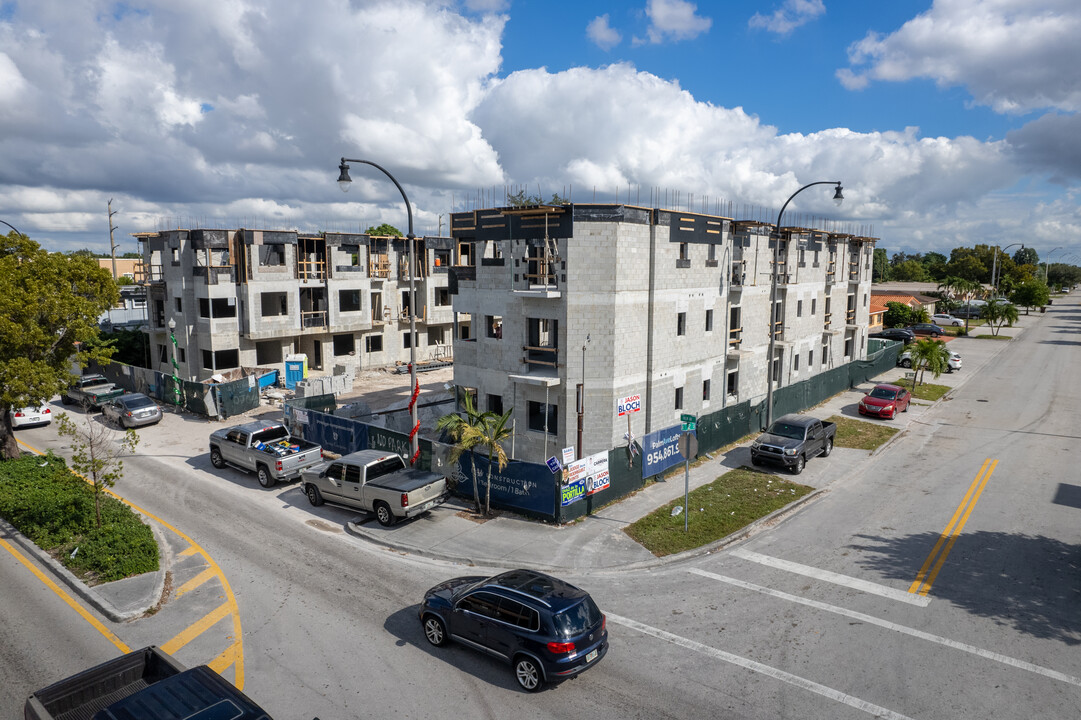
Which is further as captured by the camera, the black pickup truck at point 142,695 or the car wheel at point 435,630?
the car wheel at point 435,630

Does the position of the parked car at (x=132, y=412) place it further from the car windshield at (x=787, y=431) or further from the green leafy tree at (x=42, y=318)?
the car windshield at (x=787, y=431)

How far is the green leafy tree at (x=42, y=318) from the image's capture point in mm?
20312

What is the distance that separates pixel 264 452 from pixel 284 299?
24246mm

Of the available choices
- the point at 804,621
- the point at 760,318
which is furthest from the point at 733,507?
the point at 760,318

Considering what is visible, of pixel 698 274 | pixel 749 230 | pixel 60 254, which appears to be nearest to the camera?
pixel 60 254

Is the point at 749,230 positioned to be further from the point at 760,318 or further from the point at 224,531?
the point at 224,531

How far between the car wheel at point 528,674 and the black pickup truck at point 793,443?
15358mm

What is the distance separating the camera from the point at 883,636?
12711 mm

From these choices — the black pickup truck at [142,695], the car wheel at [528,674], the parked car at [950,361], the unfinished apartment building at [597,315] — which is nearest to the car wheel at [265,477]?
the unfinished apartment building at [597,315]

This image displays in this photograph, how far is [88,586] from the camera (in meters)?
14.4

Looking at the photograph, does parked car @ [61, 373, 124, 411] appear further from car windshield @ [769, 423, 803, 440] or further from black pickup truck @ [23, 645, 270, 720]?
car windshield @ [769, 423, 803, 440]

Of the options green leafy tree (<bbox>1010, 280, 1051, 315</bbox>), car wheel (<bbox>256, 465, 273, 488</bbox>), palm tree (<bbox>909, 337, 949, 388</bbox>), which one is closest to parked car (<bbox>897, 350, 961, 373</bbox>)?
palm tree (<bbox>909, 337, 949, 388</bbox>)

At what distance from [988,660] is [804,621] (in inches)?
122

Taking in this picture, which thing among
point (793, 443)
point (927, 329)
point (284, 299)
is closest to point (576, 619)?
point (793, 443)
